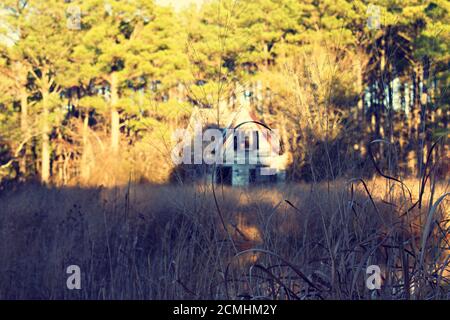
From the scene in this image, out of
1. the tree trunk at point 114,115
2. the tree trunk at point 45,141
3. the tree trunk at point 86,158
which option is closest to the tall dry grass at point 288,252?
the tree trunk at point 86,158

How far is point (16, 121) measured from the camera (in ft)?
68.4

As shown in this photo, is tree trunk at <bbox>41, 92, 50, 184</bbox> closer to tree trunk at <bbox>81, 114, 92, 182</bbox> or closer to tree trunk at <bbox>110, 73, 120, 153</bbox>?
tree trunk at <bbox>81, 114, 92, 182</bbox>

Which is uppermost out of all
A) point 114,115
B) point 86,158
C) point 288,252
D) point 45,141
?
point 114,115

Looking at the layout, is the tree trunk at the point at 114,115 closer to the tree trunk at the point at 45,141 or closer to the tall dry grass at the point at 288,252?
the tree trunk at the point at 45,141

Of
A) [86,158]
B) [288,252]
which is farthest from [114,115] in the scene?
[288,252]

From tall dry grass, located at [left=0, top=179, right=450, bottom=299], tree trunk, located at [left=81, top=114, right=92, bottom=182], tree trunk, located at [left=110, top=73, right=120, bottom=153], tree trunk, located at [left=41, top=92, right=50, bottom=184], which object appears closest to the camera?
tall dry grass, located at [left=0, top=179, right=450, bottom=299]

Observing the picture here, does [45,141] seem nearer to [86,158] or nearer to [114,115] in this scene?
[86,158]

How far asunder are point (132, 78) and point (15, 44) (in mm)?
4465

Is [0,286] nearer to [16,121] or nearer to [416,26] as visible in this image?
[16,121]

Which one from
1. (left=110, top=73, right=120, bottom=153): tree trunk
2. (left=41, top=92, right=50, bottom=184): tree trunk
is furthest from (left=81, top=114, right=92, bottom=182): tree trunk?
(left=41, top=92, right=50, bottom=184): tree trunk

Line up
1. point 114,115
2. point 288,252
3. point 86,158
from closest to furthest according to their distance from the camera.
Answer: point 288,252 → point 86,158 → point 114,115

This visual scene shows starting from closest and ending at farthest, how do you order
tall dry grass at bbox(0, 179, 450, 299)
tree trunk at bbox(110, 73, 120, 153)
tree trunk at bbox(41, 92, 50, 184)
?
tall dry grass at bbox(0, 179, 450, 299)
tree trunk at bbox(41, 92, 50, 184)
tree trunk at bbox(110, 73, 120, 153)
